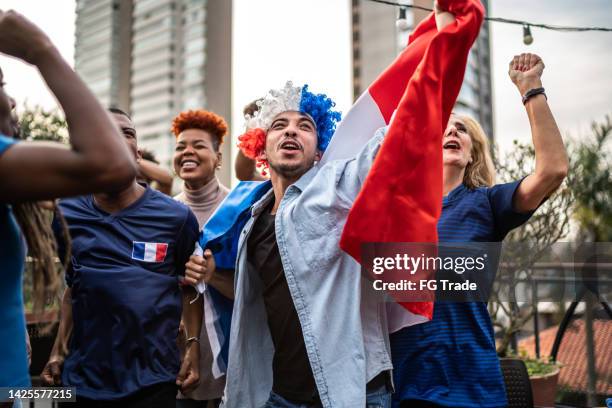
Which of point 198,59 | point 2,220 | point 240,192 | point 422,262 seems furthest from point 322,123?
point 198,59

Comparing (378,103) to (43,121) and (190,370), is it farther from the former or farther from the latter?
(43,121)

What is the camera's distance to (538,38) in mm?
5672

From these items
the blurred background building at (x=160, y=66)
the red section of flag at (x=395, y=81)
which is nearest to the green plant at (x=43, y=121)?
the red section of flag at (x=395, y=81)

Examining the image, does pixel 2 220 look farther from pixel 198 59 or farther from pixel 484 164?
pixel 198 59

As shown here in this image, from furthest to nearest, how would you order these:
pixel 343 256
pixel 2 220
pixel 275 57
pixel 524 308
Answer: pixel 275 57 → pixel 524 308 → pixel 343 256 → pixel 2 220

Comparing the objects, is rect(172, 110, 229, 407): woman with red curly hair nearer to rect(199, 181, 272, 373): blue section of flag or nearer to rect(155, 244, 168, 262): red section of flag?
rect(199, 181, 272, 373): blue section of flag

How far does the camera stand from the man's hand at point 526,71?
217 centimetres

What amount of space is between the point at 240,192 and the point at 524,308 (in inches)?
163

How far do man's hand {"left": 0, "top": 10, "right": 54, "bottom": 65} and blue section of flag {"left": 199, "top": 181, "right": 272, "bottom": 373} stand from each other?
135 cm

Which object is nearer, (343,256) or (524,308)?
(343,256)

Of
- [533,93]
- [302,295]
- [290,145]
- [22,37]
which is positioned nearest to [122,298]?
[302,295]

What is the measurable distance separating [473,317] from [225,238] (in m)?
1.17

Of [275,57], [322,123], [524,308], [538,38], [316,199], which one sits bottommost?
[524,308]

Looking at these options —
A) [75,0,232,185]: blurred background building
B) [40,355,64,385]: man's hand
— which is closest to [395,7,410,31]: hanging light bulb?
[40,355,64,385]: man's hand
